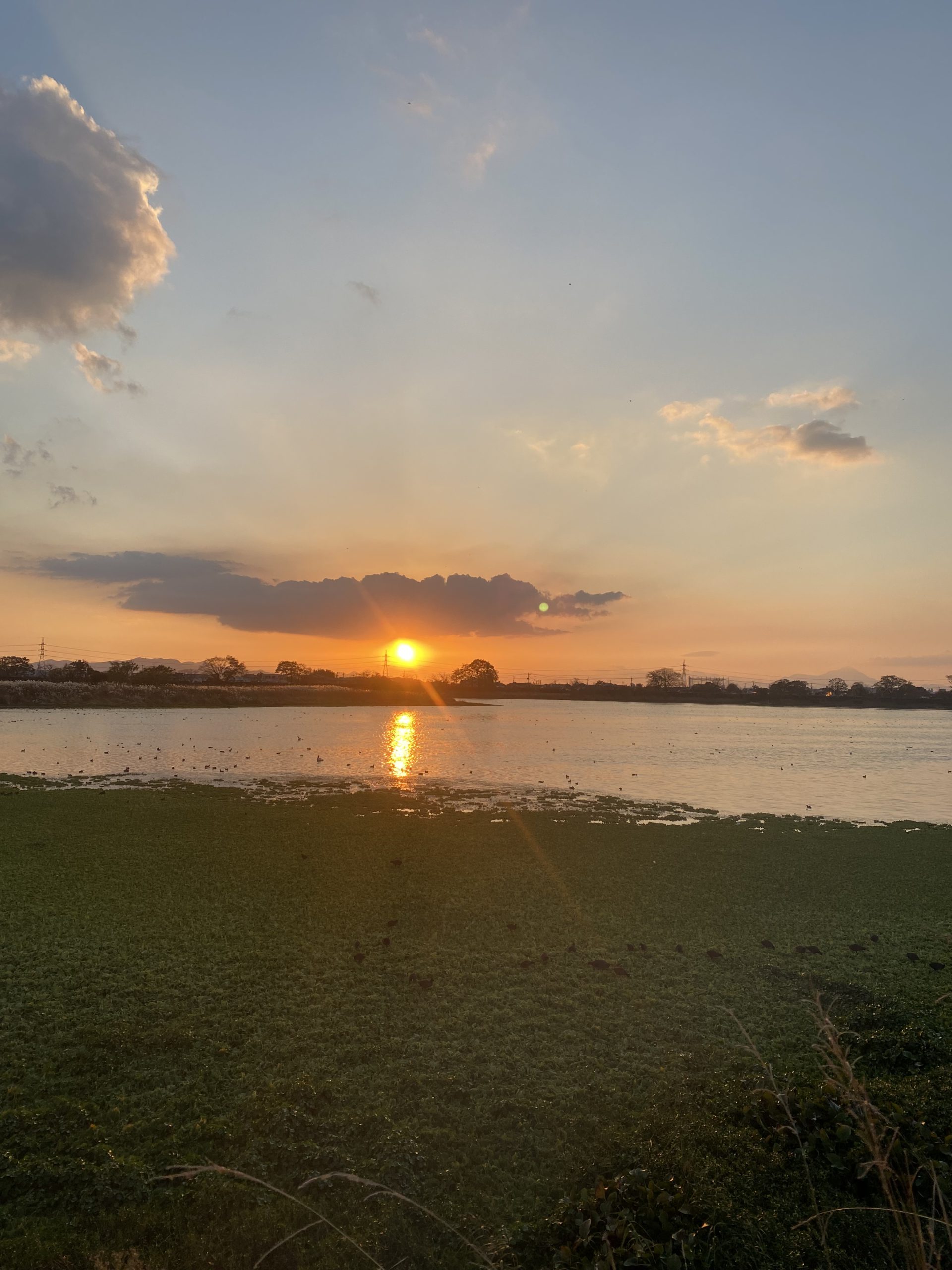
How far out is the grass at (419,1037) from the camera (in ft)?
13.7

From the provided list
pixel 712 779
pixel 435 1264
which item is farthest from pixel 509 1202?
pixel 712 779

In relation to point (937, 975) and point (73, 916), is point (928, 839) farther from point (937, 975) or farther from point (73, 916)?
point (73, 916)

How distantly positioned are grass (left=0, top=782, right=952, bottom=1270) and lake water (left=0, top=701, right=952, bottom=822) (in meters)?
10.8

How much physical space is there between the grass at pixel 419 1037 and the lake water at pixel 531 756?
10.8 metres

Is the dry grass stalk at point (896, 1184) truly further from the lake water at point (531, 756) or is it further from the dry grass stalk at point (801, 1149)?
the lake water at point (531, 756)

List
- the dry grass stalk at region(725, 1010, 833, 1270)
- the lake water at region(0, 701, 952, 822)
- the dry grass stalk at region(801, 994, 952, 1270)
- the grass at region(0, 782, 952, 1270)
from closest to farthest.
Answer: the dry grass stalk at region(801, 994, 952, 1270) → the dry grass stalk at region(725, 1010, 833, 1270) → the grass at region(0, 782, 952, 1270) → the lake water at region(0, 701, 952, 822)

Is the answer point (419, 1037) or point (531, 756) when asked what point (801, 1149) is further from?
point (531, 756)

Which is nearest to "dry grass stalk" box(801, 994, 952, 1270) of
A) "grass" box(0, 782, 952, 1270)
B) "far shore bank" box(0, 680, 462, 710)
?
"grass" box(0, 782, 952, 1270)

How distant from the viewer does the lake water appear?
933 inches

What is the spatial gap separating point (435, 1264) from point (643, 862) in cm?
949

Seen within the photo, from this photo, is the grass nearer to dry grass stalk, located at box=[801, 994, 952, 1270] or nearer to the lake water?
dry grass stalk, located at box=[801, 994, 952, 1270]

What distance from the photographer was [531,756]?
34719 mm

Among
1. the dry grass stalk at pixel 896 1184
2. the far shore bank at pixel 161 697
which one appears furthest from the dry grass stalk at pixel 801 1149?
the far shore bank at pixel 161 697

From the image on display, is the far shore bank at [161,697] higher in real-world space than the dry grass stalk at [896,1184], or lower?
lower
